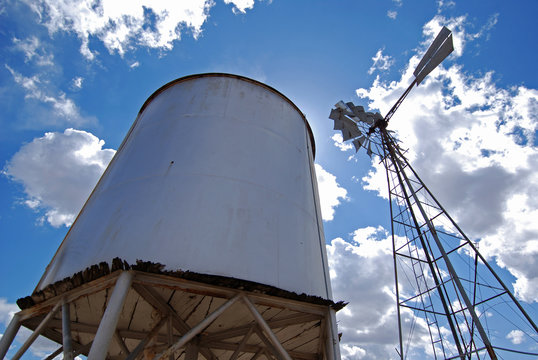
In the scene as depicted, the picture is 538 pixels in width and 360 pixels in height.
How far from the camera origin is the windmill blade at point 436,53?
1241 centimetres

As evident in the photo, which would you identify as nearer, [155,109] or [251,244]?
[251,244]

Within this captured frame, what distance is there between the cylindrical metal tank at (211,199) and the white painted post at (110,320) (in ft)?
1.50

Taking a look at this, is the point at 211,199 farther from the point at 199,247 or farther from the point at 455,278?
the point at 455,278

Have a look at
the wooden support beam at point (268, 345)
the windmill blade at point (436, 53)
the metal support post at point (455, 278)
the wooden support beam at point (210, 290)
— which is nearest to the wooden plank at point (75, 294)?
the wooden support beam at point (210, 290)

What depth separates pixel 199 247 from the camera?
16.4 feet

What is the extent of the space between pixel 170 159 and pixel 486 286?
9084mm

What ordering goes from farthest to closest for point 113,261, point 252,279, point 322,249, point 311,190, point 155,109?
point 155,109, point 311,190, point 322,249, point 252,279, point 113,261

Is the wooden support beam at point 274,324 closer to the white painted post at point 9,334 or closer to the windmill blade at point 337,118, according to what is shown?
the white painted post at point 9,334

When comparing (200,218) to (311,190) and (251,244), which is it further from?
(311,190)

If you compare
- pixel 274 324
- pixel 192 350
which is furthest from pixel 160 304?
pixel 274 324

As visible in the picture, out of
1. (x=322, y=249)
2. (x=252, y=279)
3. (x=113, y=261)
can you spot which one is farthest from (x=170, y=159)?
(x=322, y=249)

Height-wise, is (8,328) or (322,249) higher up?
(322,249)

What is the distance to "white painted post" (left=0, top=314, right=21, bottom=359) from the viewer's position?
486 centimetres

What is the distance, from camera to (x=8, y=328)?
539 cm
